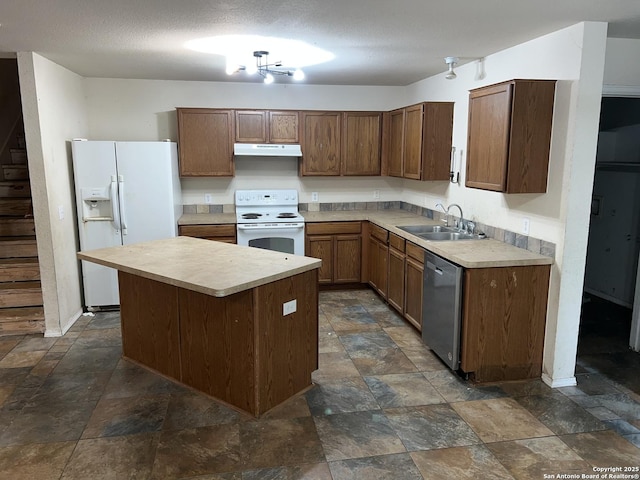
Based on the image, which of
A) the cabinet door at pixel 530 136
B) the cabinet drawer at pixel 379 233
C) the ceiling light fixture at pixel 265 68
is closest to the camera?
the cabinet door at pixel 530 136

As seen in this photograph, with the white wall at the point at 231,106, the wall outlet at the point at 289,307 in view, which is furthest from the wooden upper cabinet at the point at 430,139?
the wall outlet at the point at 289,307

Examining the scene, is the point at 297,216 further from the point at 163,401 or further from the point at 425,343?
the point at 163,401

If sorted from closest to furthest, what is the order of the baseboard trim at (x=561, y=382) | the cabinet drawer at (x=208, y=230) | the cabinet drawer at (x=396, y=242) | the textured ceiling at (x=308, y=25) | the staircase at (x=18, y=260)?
the textured ceiling at (x=308, y=25) → the baseboard trim at (x=561, y=382) → the staircase at (x=18, y=260) → the cabinet drawer at (x=396, y=242) → the cabinet drawer at (x=208, y=230)

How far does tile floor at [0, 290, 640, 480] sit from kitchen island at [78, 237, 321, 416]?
0.48 ft

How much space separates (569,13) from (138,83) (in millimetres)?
4366

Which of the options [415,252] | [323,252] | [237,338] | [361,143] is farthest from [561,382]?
[361,143]

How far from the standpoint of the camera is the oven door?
514cm

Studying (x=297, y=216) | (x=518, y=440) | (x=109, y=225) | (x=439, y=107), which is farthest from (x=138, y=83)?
(x=518, y=440)

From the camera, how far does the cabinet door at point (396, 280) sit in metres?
4.50

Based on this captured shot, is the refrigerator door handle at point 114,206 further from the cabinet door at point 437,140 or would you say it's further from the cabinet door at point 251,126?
the cabinet door at point 437,140

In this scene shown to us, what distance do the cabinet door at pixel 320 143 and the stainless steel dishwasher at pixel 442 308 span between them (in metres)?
2.19

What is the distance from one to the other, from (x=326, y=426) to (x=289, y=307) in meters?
0.75

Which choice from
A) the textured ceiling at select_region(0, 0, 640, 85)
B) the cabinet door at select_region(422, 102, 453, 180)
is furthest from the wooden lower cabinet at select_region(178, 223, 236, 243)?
the cabinet door at select_region(422, 102, 453, 180)

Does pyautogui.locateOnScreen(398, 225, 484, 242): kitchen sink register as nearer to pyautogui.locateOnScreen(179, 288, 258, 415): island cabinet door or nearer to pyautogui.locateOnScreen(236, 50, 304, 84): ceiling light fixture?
pyautogui.locateOnScreen(236, 50, 304, 84): ceiling light fixture
